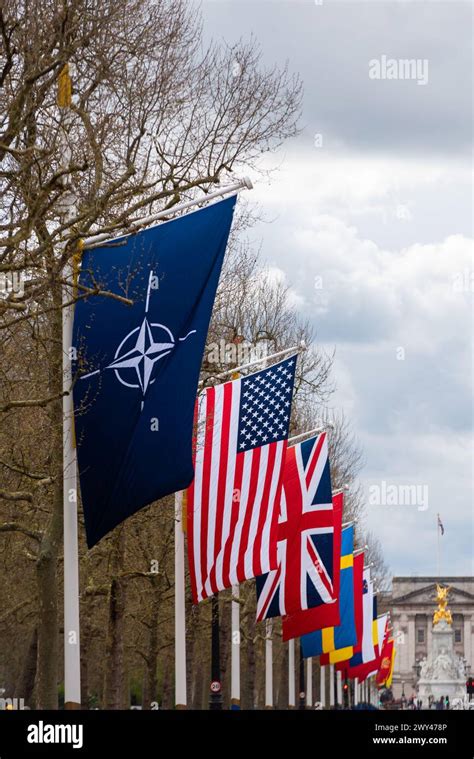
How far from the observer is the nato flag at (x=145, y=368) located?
2075cm

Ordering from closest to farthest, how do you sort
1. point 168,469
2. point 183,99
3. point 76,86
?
point 168,469
point 76,86
point 183,99

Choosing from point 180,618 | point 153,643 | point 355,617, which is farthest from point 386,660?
point 180,618

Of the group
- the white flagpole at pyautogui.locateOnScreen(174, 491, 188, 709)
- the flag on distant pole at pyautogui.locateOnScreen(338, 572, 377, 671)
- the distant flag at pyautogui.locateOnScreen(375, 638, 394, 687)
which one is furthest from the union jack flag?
the distant flag at pyautogui.locateOnScreen(375, 638, 394, 687)

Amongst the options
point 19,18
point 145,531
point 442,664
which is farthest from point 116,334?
point 442,664

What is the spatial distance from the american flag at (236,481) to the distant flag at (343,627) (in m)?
16.1

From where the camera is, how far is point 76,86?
2455 cm

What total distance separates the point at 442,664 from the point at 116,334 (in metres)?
123

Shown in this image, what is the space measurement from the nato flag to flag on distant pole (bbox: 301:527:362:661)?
25758 mm

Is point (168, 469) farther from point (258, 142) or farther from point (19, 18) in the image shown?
point (258, 142)

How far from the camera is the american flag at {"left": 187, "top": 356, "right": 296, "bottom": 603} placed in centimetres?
2981

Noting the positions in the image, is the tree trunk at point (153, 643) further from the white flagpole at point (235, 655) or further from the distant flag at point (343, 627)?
the distant flag at point (343, 627)
